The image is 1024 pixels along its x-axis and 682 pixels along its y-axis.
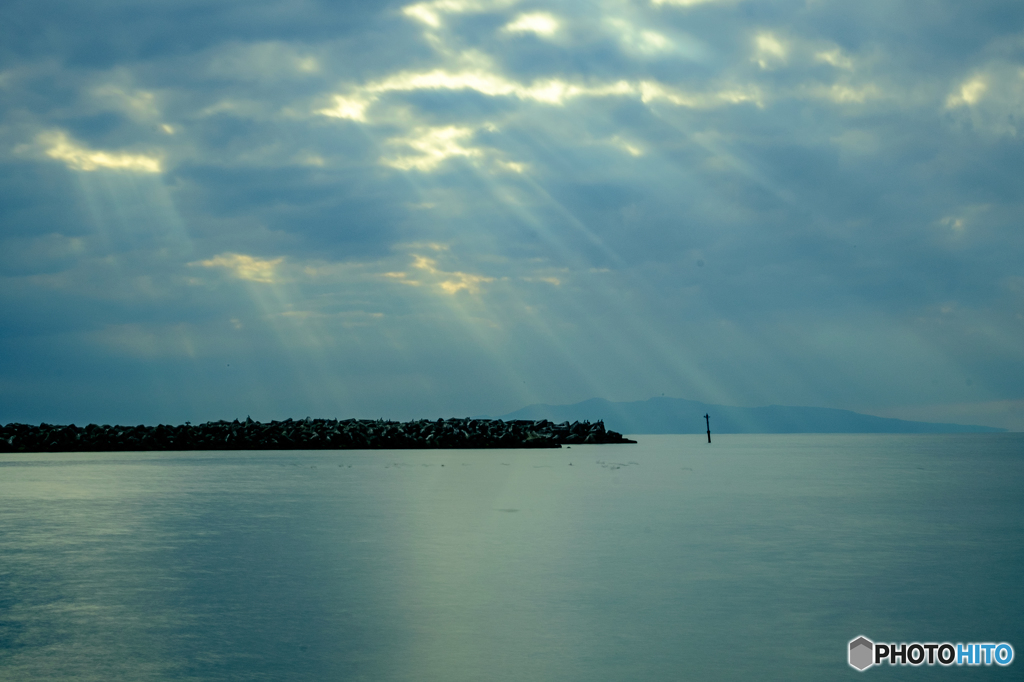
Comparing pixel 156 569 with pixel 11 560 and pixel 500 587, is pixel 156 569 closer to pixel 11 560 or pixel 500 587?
pixel 11 560

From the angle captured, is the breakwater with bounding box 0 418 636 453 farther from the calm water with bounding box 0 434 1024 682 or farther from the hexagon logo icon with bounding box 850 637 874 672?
the hexagon logo icon with bounding box 850 637 874 672

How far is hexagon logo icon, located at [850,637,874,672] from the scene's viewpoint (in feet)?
24.8

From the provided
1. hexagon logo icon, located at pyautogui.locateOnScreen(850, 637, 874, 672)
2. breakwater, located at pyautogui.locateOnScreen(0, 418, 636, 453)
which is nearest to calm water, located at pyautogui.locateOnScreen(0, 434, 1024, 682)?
hexagon logo icon, located at pyautogui.locateOnScreen(850, 637, 874, 672)

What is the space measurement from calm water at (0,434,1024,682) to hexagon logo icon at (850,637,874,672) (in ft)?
0.44

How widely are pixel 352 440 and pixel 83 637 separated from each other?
62753 mm

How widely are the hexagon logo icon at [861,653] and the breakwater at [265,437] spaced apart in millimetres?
63527

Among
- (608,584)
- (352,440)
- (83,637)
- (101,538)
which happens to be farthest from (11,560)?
(352,440)

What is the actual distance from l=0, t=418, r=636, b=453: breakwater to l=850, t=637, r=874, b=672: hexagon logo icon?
208ft

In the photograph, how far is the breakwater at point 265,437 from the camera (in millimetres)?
65500

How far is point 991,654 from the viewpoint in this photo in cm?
808

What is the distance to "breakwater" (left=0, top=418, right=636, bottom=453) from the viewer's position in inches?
2579

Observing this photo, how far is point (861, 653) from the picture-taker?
7871 mm

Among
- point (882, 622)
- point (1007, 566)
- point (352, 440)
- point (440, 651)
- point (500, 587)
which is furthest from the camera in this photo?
point (352, 440)

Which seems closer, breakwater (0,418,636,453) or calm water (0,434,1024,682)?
calm water (0,434,1024,682)
